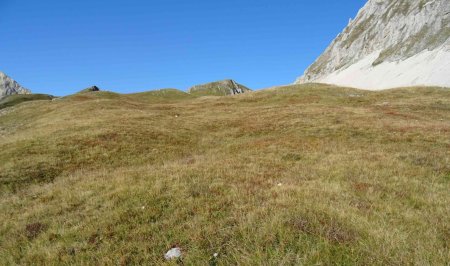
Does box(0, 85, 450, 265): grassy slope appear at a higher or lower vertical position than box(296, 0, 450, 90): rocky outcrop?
lower

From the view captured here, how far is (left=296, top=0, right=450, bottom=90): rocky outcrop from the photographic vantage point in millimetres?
81250

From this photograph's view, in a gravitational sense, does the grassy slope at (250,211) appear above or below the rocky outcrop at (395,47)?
below

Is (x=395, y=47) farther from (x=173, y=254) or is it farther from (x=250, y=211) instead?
(x=173, y=254)

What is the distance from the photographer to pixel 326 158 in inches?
662

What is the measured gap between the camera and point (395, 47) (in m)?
110

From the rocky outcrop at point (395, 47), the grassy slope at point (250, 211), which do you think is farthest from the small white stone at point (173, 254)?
the rocky outcrop at point (395, 47)

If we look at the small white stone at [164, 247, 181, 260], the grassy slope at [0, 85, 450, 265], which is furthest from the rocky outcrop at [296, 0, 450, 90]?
the small white stone at [164, 247, 181, 260]

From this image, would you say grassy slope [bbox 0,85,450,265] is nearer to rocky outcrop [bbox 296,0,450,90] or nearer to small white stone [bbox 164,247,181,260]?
small white stone [bbox 164,247,181,260]

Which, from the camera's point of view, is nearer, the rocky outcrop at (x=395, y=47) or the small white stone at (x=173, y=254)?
the small white stone at (x=173, y=254)

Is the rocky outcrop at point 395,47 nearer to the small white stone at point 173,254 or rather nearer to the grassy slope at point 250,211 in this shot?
the grassy slope at point 250,211

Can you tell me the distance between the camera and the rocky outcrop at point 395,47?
8125 centimetres

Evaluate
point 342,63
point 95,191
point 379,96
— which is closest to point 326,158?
point 95,191

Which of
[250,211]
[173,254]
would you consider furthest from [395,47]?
[173,254]

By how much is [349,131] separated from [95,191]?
2296 cm
